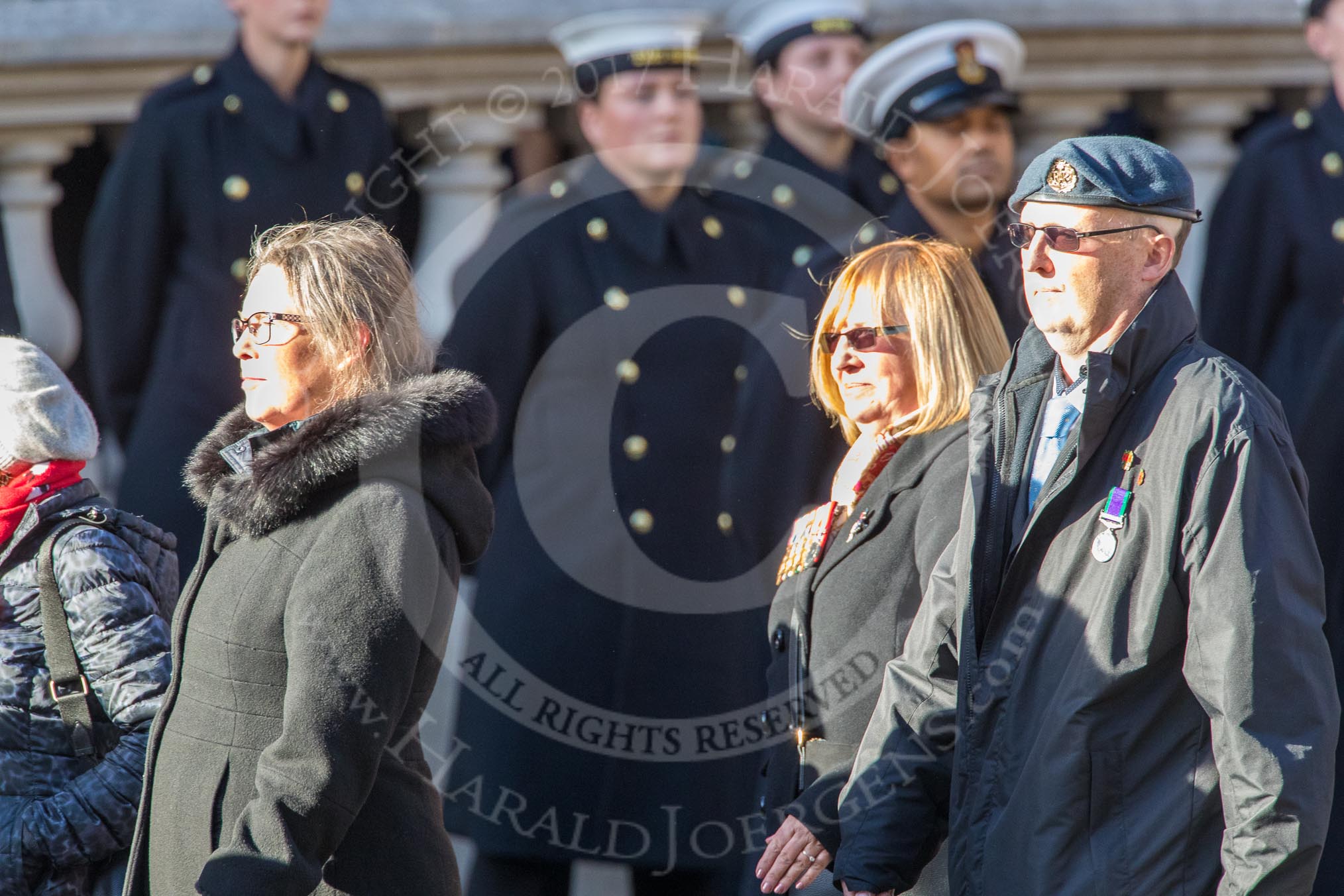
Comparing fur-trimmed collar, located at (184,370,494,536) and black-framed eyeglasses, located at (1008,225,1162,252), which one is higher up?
black-framed eyeglasses, located at (1008,225,1162,252)

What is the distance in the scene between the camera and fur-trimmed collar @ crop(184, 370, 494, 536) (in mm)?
2098

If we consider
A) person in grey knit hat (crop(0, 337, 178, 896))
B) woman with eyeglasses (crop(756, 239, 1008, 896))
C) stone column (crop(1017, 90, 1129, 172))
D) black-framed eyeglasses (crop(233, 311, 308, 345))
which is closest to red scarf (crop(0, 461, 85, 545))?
person in grey knit hat (crop(0, 337, 178, 896))

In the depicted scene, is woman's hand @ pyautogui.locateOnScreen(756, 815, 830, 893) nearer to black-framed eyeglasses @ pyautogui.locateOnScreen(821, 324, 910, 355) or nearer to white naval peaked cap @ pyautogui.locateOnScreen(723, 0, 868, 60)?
black-framed eyeglasses @ pyautogui.locateOnScreen(821, 324, 910, 355)

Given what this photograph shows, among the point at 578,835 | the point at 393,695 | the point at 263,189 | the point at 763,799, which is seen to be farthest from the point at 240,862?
the point at 263,189

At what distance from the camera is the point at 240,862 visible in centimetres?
196

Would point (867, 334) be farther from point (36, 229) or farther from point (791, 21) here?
point (36, 229)

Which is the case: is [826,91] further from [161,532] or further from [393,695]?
[393,695]

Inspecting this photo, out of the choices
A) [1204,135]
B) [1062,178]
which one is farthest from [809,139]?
[1062,178]

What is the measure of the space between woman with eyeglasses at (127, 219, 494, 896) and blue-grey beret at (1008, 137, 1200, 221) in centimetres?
78

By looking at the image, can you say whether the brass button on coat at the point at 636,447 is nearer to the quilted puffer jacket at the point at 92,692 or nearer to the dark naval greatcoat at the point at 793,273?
the dark naval greatcoat at the point at 793,273

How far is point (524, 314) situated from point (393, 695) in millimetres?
1790

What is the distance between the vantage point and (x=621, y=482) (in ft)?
12.3

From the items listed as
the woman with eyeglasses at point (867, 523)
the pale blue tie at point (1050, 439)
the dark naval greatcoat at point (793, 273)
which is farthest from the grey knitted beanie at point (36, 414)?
the dark naval greatcoat at point (793, 273)

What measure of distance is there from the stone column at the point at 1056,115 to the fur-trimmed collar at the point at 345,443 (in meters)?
2.43
